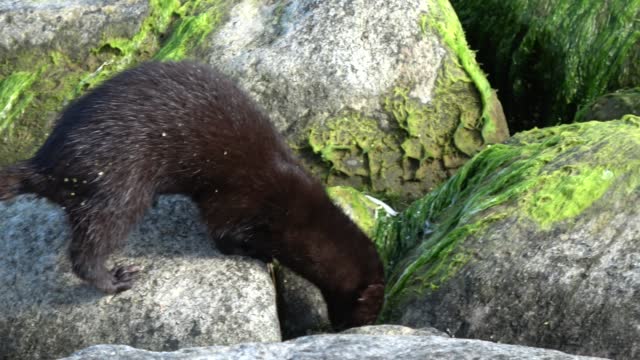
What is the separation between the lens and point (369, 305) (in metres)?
6.36

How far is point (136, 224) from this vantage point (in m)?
6.23

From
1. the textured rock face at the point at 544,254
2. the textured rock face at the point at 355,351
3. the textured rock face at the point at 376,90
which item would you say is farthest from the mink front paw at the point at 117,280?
the textured rock face at the point at 376,90

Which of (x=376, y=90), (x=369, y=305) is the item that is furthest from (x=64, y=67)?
(x=369, y=305)

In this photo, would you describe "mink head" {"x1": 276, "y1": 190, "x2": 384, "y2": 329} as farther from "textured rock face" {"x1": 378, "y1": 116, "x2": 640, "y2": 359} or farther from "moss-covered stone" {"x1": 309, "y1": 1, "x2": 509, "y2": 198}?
"moss-covered stone" {"x1": 309, "y1": 1, "x2": 509, "y2": 198}

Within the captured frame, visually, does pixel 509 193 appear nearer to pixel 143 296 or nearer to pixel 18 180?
pixel 143 296

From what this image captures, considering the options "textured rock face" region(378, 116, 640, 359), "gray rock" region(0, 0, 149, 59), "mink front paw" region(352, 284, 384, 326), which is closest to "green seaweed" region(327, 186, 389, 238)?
"textured rock face" region(378, 116, 640, 359)

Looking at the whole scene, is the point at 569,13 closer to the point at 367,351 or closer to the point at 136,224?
the point at 136,224

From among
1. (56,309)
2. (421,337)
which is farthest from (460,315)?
(56,309)

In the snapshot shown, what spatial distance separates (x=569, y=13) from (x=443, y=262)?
3210 millimetres

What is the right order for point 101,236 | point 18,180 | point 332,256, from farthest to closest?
1. point 332,256
2. point 18,180
3. point 101,236

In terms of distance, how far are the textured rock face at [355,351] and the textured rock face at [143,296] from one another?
1528 mm

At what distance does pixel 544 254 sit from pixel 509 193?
2.25 ft

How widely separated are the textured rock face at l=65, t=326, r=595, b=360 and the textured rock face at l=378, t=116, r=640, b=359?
104 cm

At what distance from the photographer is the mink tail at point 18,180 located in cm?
618
